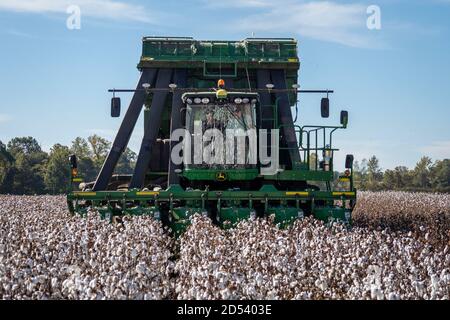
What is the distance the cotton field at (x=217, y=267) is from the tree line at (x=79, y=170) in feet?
117

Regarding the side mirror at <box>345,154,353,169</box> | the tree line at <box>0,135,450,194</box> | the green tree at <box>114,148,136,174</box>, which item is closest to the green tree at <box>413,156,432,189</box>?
the tree line at <box>0,135,450,194</box>

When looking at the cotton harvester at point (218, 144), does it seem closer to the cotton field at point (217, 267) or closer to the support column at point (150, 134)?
the support column at point (150, 134)

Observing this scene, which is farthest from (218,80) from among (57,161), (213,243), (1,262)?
(57,161)

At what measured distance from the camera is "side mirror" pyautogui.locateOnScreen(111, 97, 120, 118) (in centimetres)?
1550

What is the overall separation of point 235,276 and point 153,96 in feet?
29.6

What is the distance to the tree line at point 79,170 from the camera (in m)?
60.3

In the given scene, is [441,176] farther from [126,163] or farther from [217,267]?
[217,267]

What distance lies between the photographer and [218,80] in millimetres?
16672

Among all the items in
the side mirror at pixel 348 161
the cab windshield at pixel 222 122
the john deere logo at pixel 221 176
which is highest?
the cab windshield at pixel 222 122

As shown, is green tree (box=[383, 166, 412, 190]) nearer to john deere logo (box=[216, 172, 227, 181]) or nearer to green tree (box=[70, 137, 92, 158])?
green tree (box=[70, 137, 92, 158])

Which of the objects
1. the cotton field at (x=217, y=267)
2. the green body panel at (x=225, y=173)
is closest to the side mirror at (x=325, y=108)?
the green body panel at (x=225, y=173)

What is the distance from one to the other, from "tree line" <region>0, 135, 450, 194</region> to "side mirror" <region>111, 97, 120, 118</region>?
3125 centimetres
